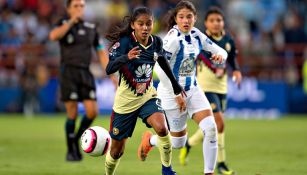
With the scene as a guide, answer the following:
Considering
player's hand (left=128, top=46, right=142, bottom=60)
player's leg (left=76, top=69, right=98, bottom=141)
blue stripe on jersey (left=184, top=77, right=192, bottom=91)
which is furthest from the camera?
player's leg (left=76, top=69, right=98, bottom=141)

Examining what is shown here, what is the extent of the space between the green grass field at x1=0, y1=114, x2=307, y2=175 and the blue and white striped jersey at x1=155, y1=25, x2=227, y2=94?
1.67 meters

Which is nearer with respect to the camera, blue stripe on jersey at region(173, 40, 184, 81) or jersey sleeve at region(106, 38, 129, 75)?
jersey sleeve at region(106, 38, 129, 75)

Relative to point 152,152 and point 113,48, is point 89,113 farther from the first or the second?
point 113,48

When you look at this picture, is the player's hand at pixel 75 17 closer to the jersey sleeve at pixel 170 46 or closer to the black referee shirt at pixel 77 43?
the black referee shirt at pixel 77 43

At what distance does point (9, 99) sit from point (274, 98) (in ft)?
31.3

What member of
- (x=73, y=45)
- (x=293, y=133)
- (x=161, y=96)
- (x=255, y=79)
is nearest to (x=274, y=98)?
(x=255, y=79)

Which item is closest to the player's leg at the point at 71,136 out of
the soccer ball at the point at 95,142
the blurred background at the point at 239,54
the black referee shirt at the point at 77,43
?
the black referee shirt at the point at 77,43

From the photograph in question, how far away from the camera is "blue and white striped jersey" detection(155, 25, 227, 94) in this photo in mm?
9938

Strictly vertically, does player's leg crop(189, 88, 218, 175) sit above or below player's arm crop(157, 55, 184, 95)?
below

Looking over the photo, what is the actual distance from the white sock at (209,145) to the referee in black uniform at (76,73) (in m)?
3.80

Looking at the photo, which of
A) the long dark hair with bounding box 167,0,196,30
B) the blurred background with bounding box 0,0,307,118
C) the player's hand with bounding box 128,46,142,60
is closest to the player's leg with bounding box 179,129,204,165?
the long dark hair with bounding box 167,0,196,30

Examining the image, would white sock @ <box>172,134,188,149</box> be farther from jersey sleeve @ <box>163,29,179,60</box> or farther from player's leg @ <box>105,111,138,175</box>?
jersey sleeve @ <box>163,29,179,60</box>

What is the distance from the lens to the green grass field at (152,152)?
453 inches

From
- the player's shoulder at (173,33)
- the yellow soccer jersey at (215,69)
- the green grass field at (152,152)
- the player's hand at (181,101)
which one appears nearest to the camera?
the player's hand at (181,101)
